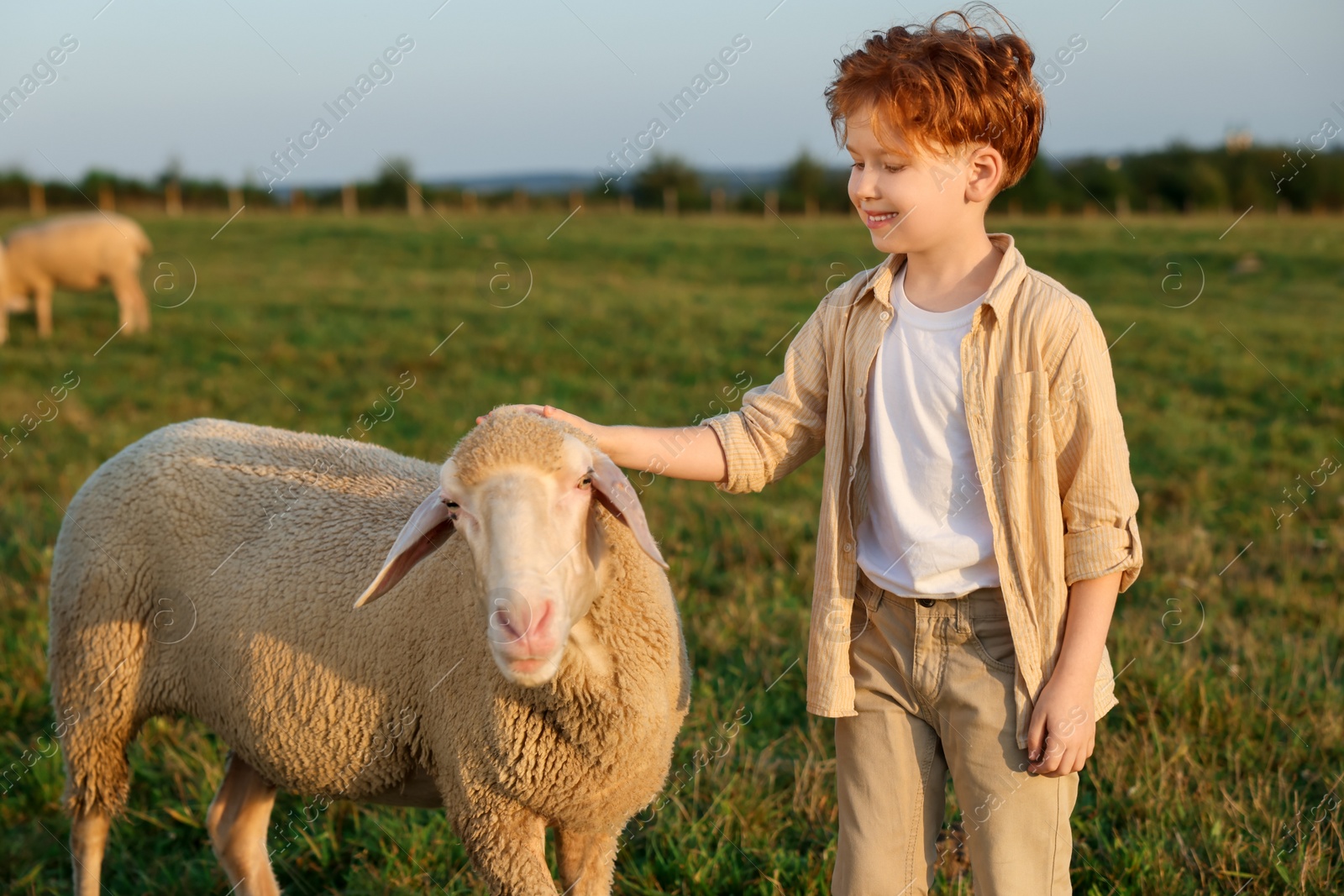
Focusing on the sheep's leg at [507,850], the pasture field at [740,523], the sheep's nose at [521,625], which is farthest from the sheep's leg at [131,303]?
the sheep's nose at [521,625]

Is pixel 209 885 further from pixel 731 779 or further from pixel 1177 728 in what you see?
pixel 1177 728

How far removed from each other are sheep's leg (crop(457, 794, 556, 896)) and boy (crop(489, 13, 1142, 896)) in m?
0.70

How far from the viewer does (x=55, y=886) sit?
345cm

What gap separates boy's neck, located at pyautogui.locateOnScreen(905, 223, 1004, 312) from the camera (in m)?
2.25

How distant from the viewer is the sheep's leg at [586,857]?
267 centimetres

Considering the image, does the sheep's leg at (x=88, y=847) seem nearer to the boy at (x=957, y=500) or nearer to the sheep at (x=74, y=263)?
the boy at (x=957, y=500)

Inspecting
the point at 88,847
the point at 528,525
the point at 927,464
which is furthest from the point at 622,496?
the point at 88,847

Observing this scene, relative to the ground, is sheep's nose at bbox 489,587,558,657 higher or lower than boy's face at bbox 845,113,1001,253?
lower

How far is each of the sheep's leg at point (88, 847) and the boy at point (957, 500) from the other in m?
2.18

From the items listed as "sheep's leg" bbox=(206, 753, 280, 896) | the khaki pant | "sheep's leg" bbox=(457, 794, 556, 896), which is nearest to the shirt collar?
the khaki pant

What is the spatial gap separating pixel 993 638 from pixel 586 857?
46.8 inches

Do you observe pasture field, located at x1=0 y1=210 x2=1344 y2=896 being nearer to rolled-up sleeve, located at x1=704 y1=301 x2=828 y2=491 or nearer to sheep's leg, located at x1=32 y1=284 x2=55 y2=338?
sheep's leg, located at x1=32 y1=284 x2=55 y2=338

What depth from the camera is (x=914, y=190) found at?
2.16m

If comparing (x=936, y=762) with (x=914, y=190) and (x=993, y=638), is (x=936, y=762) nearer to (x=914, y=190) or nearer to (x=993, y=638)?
(x=993, y=638)
